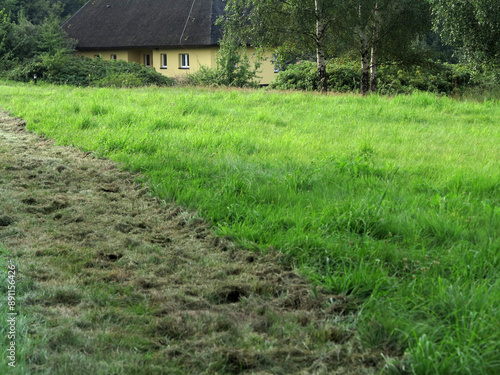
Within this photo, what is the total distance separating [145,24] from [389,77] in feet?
71.0

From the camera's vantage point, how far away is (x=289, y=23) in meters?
20.5

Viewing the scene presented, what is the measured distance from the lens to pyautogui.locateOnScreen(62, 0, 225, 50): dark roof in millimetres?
35469

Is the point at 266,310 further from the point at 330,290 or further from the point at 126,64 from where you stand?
the point at 126,64

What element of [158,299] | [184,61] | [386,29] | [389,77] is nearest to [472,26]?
[386,29]

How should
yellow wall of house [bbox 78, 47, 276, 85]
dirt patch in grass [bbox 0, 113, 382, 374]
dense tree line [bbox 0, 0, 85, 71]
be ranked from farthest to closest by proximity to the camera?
yellow wall of house [bbox 78, 47, 276, 85] → dense tree line [bbox 0, 0, 85, 71] → dirt patch in grass [bbox 0, 113, 382, 374]

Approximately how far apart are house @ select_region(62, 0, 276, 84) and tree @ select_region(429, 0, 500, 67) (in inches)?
719

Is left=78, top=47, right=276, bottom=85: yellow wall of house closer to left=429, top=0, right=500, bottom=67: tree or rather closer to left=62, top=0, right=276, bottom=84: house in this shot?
left=62, top=0, right=276, bottom=84: house

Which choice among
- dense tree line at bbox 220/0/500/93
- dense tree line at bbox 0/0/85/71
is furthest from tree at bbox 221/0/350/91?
dense tree line at bbox 0/0/85/71

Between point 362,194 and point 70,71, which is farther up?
point 70,71

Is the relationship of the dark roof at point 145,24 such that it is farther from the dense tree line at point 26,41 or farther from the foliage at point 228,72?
the foliage at point 228,72

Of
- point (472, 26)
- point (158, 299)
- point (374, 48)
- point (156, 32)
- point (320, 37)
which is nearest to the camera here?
point (158, 299)

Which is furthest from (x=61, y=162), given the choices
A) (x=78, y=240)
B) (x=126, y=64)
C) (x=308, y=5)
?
(x=126, y=64)

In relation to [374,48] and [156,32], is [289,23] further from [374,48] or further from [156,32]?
[156,32]

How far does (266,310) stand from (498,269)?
1.78 meters
